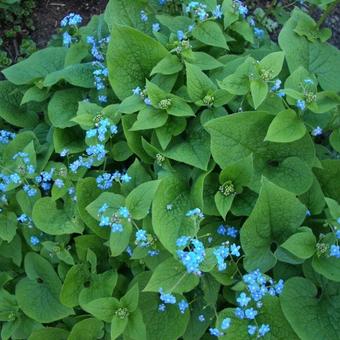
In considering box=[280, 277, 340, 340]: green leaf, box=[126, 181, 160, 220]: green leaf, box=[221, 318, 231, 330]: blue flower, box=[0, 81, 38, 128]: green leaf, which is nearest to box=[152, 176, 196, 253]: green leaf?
box=[126, 181, 160, 220]: green leaf

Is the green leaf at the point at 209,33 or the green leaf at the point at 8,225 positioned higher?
the green leaf at the point at 209,33

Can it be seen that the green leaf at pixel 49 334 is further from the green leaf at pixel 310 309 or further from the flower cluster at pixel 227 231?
the green leaf at pixel 310 309

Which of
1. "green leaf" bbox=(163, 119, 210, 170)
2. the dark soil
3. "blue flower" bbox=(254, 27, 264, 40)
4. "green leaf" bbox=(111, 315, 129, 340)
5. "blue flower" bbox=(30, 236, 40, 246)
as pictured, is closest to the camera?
"green leaf" bbox=(111, 315, 129, 340)

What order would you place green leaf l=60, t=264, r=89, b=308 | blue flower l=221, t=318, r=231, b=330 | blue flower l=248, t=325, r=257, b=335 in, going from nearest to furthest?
blue flower l=221, t=318, r=231, b=330 < blue flower l=248, t=325, r=257, b=335 < green leaf l=60, t=264, r=89, b=308

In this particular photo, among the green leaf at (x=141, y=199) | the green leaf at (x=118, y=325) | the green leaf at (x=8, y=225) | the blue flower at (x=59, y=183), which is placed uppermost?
the green leaf at (x=141, y=199)

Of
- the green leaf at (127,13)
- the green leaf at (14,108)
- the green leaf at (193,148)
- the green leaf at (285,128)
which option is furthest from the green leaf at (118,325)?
the green leaf at (127,13)

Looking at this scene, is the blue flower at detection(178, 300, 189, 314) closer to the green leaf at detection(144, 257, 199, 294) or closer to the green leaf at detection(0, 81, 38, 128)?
the green leaf at detection(144, 257, 199, 294)

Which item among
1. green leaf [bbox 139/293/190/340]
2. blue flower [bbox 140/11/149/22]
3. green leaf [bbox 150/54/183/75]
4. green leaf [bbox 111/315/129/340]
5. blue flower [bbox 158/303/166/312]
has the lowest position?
green leaf [bbox 139/293/190/340]
